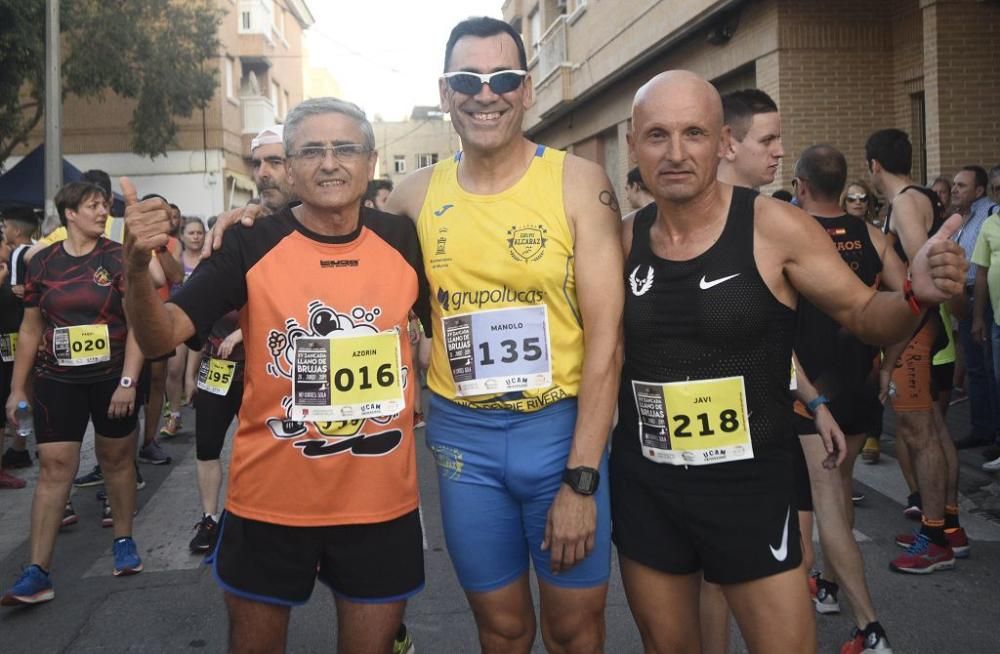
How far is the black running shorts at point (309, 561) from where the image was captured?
2930 mm

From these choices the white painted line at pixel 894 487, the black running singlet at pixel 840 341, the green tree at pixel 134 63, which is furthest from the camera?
the green tree at pixel 134 63

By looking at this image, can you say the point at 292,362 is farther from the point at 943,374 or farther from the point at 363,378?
the point at 943,374

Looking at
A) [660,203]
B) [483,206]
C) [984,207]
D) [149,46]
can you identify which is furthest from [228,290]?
[149,46]

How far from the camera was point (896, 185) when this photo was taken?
540 cm

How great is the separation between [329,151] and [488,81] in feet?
1.78

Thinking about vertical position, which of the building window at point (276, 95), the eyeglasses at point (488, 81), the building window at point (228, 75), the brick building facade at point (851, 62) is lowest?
the eyeglasses at point (488, 81)

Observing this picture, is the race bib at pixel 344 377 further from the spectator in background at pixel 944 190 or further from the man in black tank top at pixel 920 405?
the spectator in background at pixel 944 190

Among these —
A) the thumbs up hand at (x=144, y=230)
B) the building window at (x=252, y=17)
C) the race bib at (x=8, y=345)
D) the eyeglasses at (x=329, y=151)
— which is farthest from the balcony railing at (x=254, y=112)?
the thumbs up hand at (x=144, y=230)

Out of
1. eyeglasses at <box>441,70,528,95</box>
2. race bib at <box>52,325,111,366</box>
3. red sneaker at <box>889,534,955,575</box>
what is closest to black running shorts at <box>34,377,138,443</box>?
race bib at <box>52,325,111,366</box>

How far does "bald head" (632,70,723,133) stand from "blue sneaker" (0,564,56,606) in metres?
3.83

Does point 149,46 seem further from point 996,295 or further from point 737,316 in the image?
point 737,316

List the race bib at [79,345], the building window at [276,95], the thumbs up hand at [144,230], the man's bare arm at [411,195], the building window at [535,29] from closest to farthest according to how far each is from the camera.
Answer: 1. the thumbs up hand at [144,230]
2. the man's bare arm at [411,195]
3. the race bib at [79,345]
4. the building window at [535,29]
5. the building window at [276,95]

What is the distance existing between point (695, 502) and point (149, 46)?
24.0 metres

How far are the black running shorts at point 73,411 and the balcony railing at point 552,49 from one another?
18.5 metres
